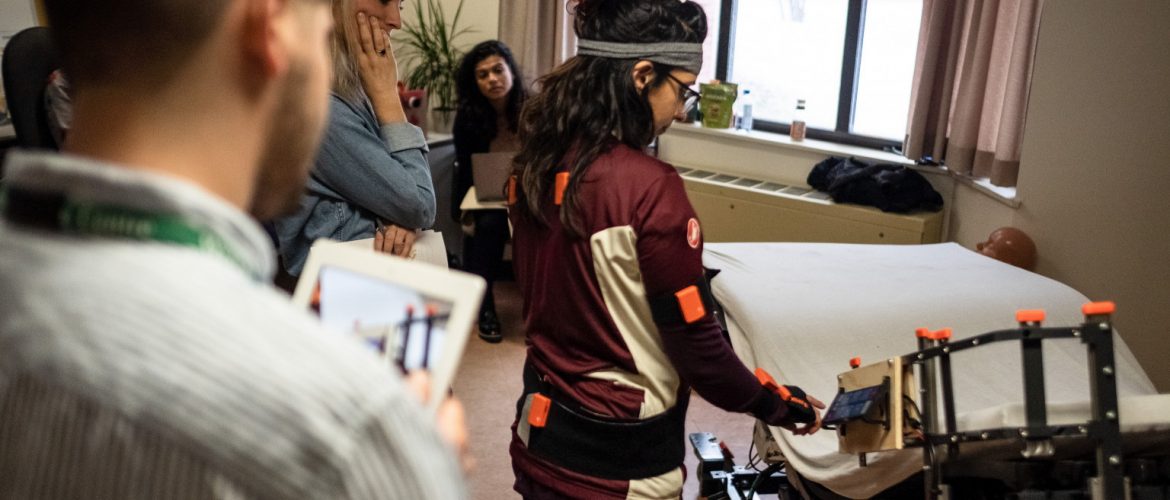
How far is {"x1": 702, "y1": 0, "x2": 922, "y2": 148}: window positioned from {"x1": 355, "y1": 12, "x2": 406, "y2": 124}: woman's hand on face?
3.49 m

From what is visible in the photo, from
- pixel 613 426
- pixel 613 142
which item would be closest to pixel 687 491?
pixel 613 426

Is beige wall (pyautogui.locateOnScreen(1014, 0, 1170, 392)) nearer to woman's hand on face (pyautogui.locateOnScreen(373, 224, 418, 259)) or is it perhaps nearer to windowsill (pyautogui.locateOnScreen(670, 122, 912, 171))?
windowsill (pyautogui.locateOnScreen(670, 122, 912, 171))

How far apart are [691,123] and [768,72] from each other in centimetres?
48

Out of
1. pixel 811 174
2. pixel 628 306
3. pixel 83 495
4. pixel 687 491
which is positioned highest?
pixel 83 495

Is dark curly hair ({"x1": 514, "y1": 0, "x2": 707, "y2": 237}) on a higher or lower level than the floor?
higher

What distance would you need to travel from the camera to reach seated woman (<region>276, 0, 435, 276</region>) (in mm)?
1812

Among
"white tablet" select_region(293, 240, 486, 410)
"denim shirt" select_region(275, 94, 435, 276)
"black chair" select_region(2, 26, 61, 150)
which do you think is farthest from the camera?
"black chair" select_region(2, 26, 61, 150)

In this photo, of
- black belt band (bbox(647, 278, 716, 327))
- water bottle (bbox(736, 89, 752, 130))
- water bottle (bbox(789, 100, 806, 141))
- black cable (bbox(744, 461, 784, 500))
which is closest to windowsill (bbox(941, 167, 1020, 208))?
water bottle (bbox(789, 100, 806, 141))

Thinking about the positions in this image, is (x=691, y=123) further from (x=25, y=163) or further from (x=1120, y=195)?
(x=25, y=163)

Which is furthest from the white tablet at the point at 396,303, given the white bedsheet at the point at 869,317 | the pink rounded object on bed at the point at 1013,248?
the pink rounded object on bed at the point at 1013,248

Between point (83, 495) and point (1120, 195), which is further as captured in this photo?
point (1120, 195)

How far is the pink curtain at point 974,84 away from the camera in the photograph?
3934 millimetres

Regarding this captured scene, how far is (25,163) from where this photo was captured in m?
0.57

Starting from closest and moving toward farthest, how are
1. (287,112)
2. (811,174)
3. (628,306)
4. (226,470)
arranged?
(226,470) → (287,112) → (628,306) → (811,174)
